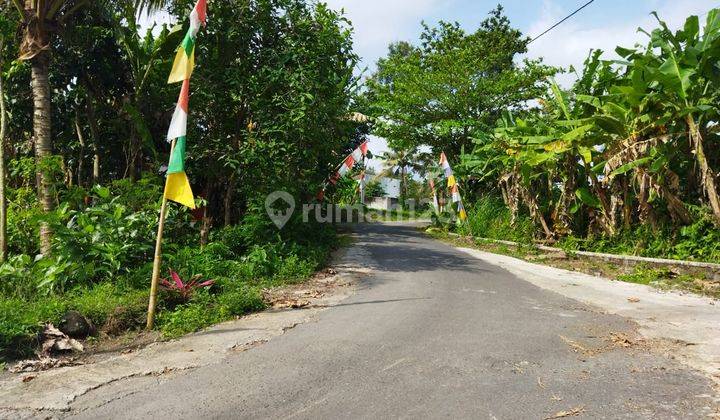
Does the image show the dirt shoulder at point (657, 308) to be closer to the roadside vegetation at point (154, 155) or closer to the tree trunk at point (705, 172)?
the tree trunk at point (705, 172)

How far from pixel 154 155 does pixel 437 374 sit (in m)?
8.28

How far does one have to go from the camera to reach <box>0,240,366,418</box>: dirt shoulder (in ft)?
12.6

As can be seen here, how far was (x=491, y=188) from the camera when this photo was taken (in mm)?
17703

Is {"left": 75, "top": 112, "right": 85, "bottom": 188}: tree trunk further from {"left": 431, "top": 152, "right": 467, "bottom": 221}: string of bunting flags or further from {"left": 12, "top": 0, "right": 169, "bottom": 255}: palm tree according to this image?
{"left": 431, "top": 152, "right": 467, "bottom": 221}: string of bunting flags

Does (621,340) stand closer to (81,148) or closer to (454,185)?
(454,185)

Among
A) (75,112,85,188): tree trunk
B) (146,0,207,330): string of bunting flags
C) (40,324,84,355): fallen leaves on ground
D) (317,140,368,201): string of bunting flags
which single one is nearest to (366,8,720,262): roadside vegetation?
(317,140,368,201): string of bunting flags

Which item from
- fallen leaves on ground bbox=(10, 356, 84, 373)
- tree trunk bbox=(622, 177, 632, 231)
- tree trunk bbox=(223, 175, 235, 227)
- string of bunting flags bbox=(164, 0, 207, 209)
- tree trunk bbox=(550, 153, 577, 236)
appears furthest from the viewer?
tree trunk bbox=(550, 153, 577, 236)

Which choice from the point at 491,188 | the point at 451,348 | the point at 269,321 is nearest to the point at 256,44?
the point at 269,321

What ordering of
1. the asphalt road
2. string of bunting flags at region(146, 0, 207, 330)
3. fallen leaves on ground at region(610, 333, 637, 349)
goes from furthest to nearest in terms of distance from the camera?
string of bunting flags at region(146, 0, 207, 330), fallen leaves on ground at region(610, 333, 637, 349), the asphalt road

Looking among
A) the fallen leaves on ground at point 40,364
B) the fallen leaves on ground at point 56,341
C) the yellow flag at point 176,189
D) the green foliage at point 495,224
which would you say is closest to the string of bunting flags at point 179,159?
the yellow flag at point 176,189

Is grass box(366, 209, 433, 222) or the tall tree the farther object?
grass box(366, 209, 433, 222)

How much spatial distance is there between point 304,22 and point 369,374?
25.1 feet

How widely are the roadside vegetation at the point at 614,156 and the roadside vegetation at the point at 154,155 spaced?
5011mm

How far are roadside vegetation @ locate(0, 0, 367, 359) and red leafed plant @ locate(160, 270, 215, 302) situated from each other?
2 cm
